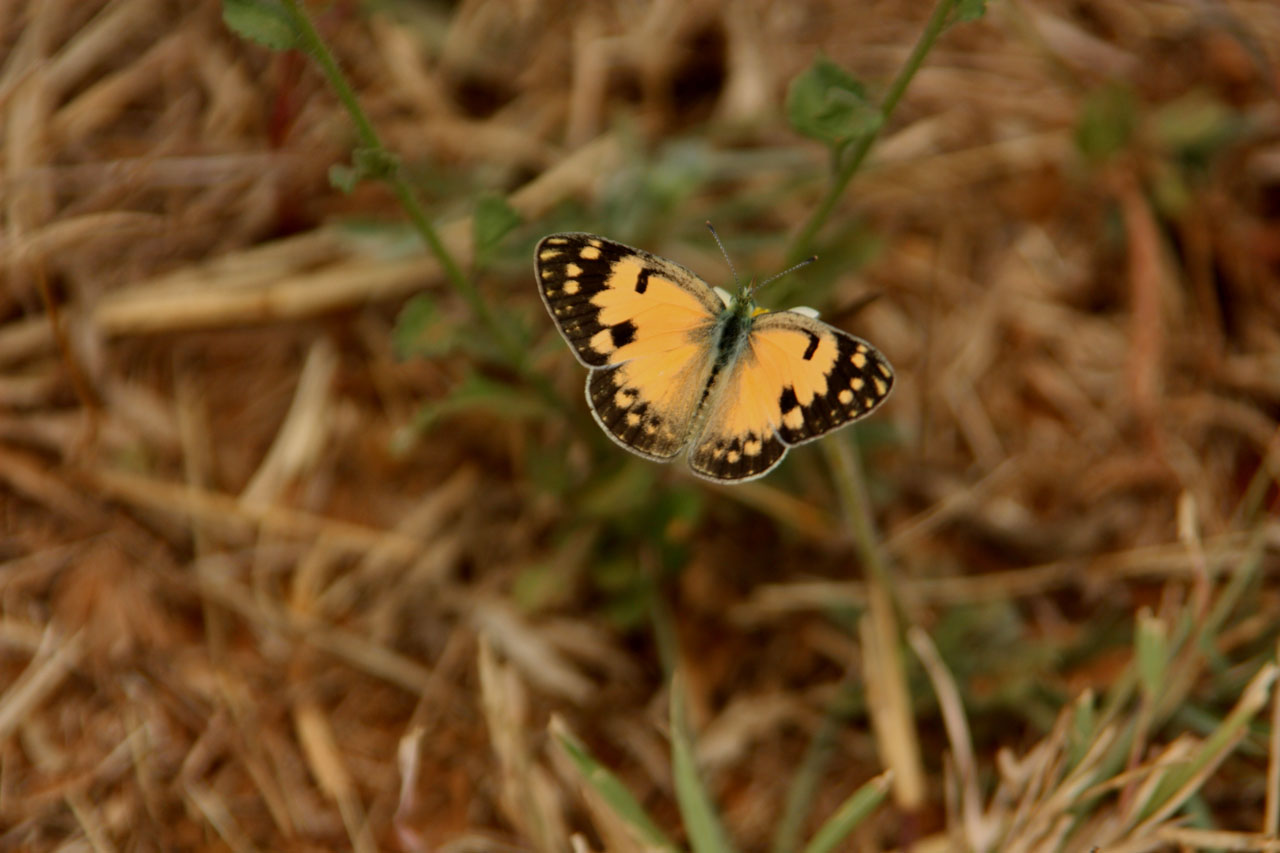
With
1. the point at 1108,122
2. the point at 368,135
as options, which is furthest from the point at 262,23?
the point at 1108,122

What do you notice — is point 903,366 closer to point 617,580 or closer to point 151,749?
point 617,580

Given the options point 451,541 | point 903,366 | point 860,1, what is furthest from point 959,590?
point 860,1

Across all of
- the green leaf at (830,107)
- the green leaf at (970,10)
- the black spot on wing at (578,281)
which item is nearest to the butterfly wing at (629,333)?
the black spot on wing at (578,281)

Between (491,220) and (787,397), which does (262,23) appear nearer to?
(491,220)

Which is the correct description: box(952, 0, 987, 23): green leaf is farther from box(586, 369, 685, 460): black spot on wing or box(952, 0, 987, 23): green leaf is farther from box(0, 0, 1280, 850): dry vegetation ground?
box(586, 369, 685, 460): black spot on wing

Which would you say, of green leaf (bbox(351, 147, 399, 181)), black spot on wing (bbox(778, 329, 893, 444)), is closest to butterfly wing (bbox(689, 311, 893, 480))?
black spot on wing (bbox(778, 329, 893, 444))
